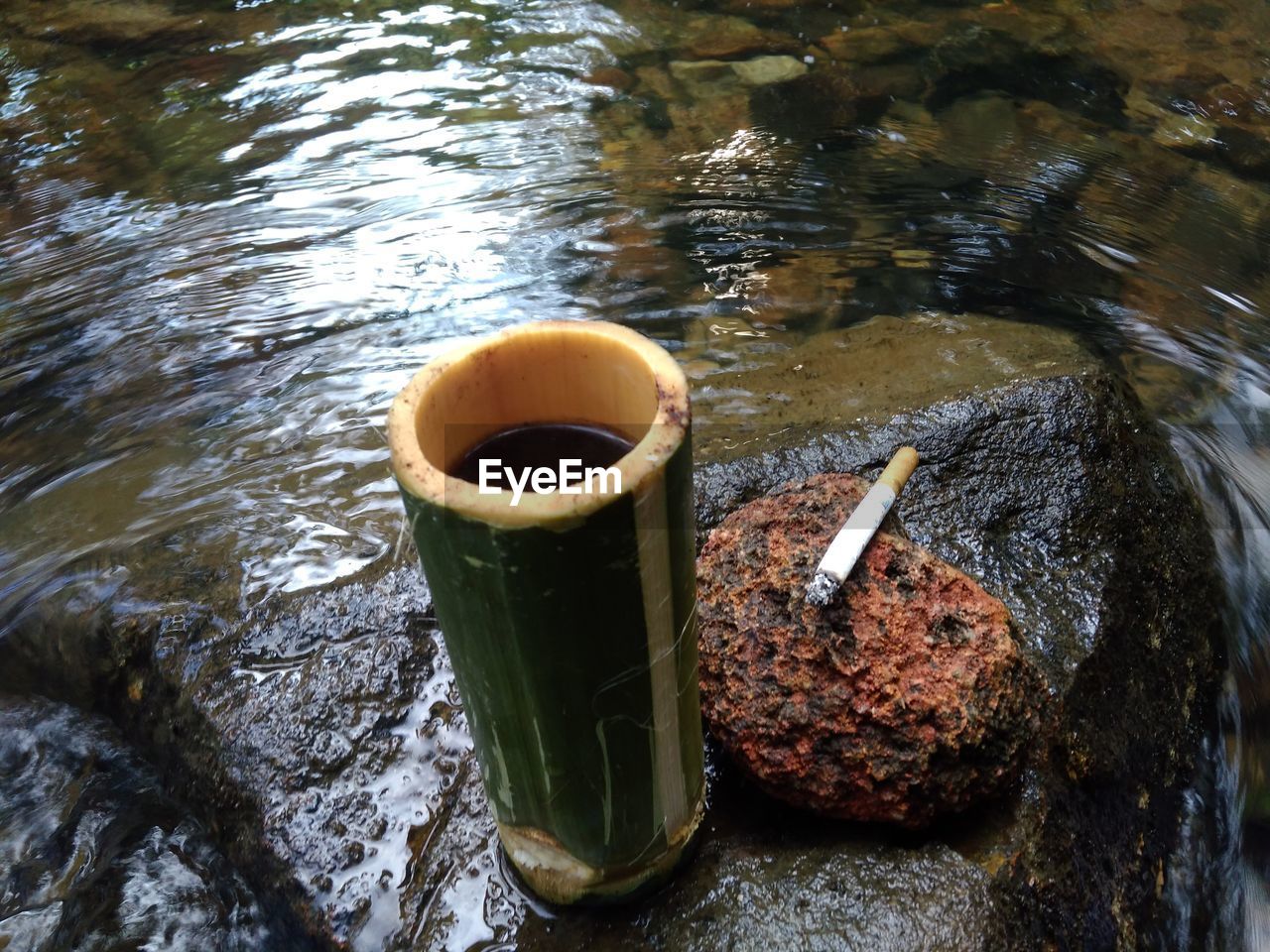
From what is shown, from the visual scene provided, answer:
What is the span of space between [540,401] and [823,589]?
747mm

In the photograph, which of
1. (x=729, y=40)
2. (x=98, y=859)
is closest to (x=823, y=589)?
(x=98, y=859)

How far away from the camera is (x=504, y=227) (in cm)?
457

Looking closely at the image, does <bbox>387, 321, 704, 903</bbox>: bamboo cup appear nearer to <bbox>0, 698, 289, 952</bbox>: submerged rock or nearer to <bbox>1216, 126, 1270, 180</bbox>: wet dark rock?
<bbox>0, 698, 289, 952</bbox>: submerged rock

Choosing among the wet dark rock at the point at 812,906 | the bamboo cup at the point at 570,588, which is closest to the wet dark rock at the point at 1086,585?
the wet dark rock at the point at 812,906

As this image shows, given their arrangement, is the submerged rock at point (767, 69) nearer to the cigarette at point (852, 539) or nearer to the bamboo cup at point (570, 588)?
the cigarette at point (852, 539)

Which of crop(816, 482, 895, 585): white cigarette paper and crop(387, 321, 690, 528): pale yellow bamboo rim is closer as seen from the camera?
crop(387, 321, 690, 528): pale yellow bamboo rim

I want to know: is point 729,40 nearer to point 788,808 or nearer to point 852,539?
point 852,539

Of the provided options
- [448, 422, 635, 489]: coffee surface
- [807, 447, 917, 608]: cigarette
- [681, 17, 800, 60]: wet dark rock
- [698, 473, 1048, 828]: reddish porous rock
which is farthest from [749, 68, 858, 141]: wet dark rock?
[448, 422, 635, 489]: coffee surface

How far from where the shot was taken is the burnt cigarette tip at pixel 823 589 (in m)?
1.82

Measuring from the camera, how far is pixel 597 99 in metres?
5.63

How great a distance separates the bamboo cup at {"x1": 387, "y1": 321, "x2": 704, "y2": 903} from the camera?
3.83ft

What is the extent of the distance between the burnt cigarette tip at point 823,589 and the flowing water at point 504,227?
4.55 ft

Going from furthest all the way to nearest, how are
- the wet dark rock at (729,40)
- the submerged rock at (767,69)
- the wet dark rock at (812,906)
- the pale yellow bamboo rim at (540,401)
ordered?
the wet dark rock at (729,40)
the submerged rock at (767,69)
the wet dark rock at (812,906)
the pale yellow bamboo rim at (540,401)
